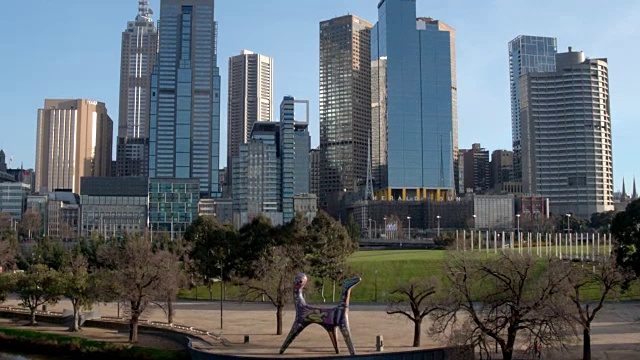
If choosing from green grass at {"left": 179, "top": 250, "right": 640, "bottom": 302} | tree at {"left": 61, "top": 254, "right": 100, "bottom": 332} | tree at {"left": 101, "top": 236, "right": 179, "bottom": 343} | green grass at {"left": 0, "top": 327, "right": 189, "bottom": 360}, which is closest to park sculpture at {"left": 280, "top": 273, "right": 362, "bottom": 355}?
green grass at {"left": 0, "top": 327, "right": 189, "bottom": 360}

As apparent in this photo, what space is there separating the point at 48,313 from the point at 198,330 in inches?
910

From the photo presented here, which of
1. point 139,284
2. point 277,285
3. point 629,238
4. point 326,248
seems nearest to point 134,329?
point 139,284

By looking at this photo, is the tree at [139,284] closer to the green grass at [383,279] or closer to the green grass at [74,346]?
the green grass at [74,346]

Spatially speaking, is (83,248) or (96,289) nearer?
(96,289)

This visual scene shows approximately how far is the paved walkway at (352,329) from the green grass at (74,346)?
457cm

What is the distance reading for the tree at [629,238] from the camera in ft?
182

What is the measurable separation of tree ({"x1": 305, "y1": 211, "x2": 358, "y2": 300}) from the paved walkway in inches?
217

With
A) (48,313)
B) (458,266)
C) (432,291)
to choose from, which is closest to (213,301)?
(48,313)

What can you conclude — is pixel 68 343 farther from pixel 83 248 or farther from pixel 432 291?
pixel 83 248

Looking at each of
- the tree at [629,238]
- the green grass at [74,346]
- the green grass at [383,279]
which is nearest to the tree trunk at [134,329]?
the green grass at [74,346]

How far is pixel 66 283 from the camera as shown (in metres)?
61.6

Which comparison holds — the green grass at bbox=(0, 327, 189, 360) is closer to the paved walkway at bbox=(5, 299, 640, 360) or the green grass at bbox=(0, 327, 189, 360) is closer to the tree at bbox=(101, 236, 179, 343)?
the tree at bbox=(101, 236, 179, 343)

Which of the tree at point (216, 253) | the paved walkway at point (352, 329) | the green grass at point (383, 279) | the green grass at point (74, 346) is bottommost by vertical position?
the green grass at point (74, 346)

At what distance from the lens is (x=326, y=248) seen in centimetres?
7725
